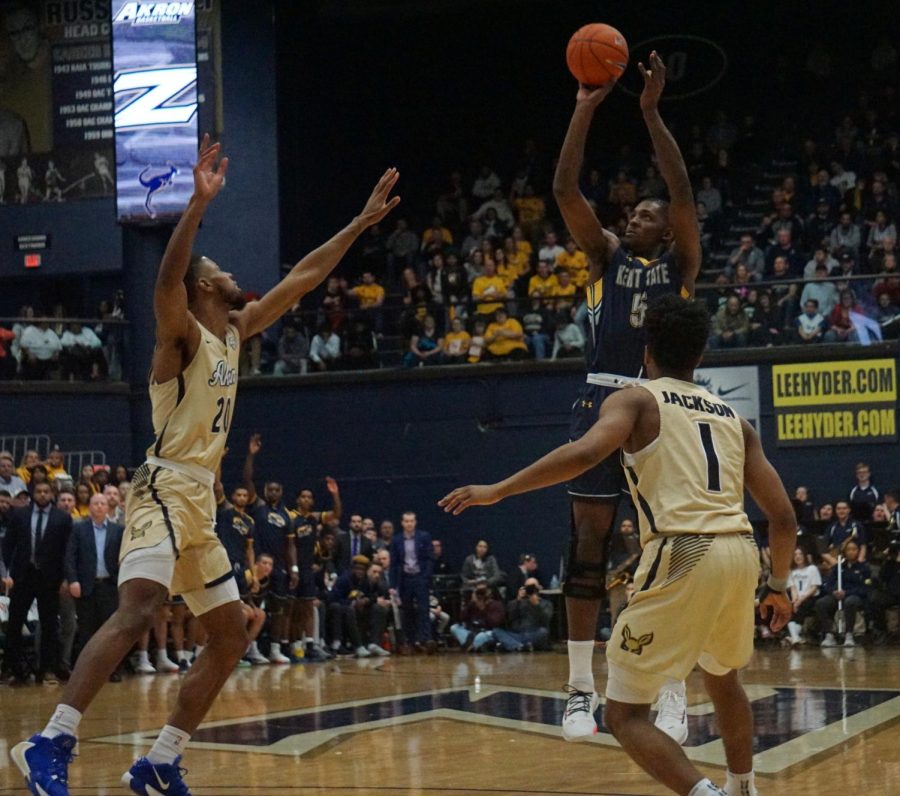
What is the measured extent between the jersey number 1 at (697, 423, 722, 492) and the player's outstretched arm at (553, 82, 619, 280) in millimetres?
1740

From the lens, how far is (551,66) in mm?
26891

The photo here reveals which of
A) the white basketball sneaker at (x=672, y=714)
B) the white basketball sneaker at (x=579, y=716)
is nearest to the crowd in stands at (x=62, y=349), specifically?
the white basketball sneaker at (x=579, y=716)

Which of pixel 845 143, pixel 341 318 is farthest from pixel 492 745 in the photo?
pixel 845 143

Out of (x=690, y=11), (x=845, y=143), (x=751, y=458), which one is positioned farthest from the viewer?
(x=690, y=11)

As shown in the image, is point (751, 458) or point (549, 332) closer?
point (751, 458)

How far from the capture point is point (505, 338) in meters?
20.0

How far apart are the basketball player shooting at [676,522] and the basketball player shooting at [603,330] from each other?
4.92 feet

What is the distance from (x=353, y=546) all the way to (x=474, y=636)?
2064 mm

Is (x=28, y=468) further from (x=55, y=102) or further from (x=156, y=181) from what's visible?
(x=55, y=102)

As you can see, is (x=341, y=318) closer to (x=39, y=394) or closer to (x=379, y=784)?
(x=39, y=394)

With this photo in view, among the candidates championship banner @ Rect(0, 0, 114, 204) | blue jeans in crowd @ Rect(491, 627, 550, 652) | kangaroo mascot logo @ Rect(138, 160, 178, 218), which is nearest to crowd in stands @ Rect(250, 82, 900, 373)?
kangaroo mascot logo @ Rect(138, 160, 178, 218)

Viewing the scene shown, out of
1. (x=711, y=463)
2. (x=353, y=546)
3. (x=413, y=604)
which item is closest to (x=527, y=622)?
(x=413, y=604)

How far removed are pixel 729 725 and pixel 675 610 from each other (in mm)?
705

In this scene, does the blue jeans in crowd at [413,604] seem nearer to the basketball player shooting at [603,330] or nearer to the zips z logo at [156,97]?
the zips z logo at [156,97]
